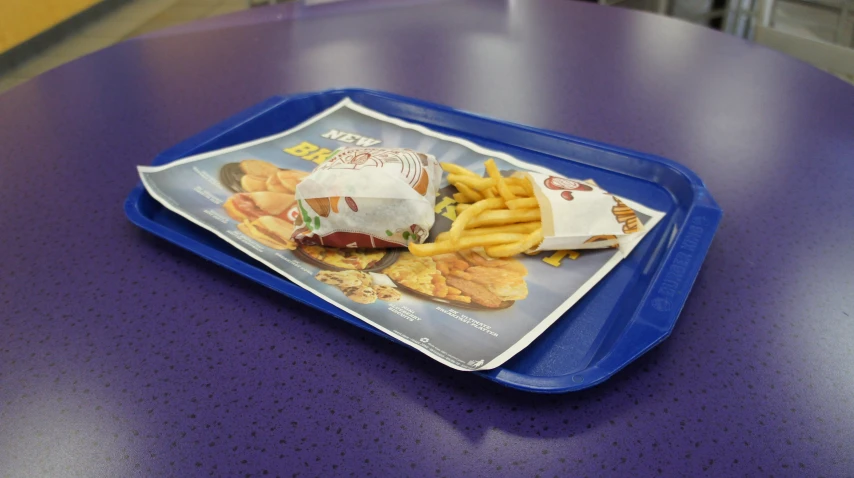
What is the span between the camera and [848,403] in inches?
19.7

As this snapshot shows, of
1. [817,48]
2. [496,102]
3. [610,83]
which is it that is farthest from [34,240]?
[817,48]

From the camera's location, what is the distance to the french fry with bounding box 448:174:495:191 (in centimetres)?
72

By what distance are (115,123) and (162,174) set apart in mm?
303

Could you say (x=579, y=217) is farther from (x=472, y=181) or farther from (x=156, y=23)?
(x=156, y=23)

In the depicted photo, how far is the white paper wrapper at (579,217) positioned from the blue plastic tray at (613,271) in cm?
3

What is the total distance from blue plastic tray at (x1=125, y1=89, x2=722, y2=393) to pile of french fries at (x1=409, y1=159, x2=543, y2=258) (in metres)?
0.10

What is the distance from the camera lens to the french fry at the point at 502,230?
2.21ft

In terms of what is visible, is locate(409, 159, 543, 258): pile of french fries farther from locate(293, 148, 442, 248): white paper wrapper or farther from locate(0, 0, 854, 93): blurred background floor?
locate(0, 0, 854, 93): blurred background floor

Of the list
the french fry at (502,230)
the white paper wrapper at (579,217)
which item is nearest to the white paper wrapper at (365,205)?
the french fry at (502,230)

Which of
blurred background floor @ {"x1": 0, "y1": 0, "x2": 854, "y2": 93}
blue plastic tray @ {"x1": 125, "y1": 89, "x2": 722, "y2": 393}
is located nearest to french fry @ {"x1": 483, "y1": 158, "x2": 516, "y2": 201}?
blue plastic tray @ {"x1": 125, "y1": 89, "x2": 722, "y2": 393}

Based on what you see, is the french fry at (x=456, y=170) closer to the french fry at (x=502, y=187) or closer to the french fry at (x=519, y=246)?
the french fry at (x=502, y=187)

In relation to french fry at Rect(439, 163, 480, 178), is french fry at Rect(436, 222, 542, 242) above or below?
below

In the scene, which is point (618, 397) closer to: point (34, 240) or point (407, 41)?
point (34, 240)

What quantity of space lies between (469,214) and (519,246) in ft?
0.22
